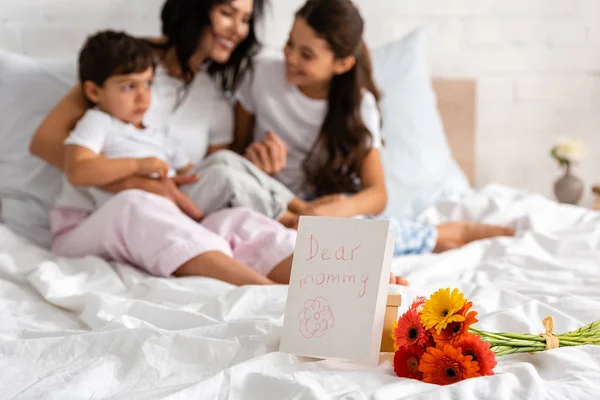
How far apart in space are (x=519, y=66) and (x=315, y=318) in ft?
6.36

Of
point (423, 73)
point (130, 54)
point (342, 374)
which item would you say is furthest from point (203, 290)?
point (423, 73)

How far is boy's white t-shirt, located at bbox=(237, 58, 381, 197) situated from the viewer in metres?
1.98

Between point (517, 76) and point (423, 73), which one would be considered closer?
point (423, 73)

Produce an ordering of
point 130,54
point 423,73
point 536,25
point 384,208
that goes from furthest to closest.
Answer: point 536,25, point 423,73, point 384,208, point 130,54

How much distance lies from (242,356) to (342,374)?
14 cm

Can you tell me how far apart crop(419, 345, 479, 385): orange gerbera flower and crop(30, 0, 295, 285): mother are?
1.86 ft

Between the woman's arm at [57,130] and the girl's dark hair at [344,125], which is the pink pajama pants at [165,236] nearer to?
the woman's arm at [57,130]

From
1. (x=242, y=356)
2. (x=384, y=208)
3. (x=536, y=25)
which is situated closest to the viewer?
(x=242, y=356)

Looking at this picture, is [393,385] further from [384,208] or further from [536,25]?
[536,25]

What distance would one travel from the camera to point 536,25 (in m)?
2.67

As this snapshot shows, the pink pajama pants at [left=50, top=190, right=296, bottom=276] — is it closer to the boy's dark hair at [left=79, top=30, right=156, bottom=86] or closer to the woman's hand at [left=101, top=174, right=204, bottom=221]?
the woman's hand at [left=101, top=174, right=204, bottom=221]

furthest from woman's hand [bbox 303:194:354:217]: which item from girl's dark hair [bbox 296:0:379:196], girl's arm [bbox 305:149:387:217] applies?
girl's dark hair [bbox 296:0:379:196]

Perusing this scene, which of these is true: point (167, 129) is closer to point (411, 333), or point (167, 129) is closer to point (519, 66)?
point (411, 333)

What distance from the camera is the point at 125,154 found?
1.73 meters
